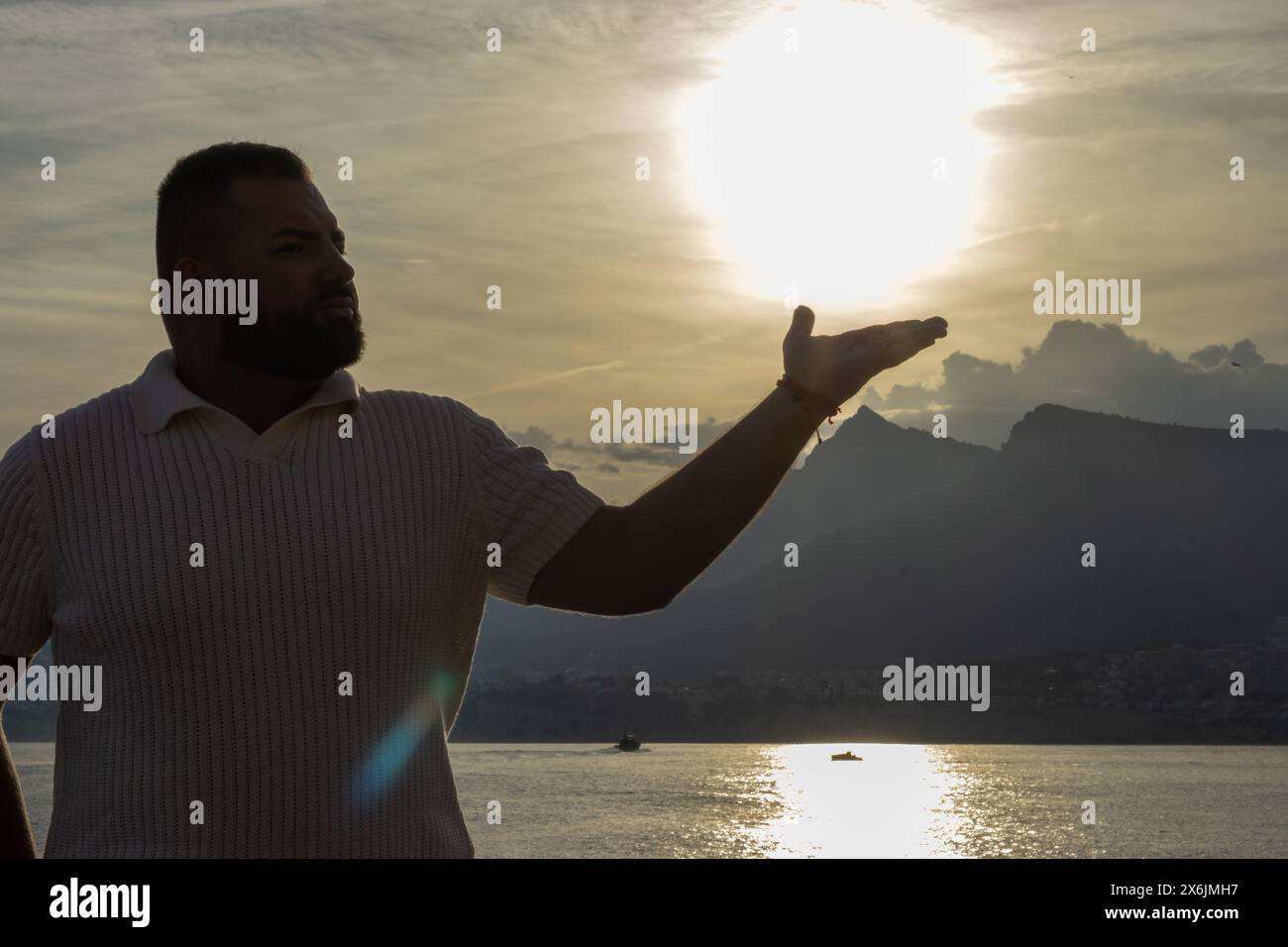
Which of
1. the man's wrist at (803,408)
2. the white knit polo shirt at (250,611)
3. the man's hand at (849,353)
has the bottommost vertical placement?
A: the white knit polo shirt at (250,611)

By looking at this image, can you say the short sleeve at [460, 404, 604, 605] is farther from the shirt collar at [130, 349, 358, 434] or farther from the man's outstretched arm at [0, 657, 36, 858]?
the man's outstretched arm at [0, 657, 36, 858]

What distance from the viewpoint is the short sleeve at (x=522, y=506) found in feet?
7.52

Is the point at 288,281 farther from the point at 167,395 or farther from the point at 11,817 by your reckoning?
the point at 11,817

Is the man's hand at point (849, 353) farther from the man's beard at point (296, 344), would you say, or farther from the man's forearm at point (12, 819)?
the man's forearm at point (12, 819)

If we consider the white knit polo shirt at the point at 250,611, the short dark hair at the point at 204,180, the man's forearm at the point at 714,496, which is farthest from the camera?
the short dark hair at the point at 204,180

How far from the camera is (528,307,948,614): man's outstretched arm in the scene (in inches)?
87.6

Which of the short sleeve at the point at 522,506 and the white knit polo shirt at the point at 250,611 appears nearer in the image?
the white knit polo shirt at the point at 250,611

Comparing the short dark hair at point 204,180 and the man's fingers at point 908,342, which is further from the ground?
the short dark hair at point 204,180

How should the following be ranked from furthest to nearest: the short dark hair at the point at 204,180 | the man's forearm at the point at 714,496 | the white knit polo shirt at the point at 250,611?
the short dark hair at the point at 204,180
the man's forearm at the point at 714,496
the white knit polo shirt at the point at 250,611

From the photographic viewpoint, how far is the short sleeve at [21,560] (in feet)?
7.21

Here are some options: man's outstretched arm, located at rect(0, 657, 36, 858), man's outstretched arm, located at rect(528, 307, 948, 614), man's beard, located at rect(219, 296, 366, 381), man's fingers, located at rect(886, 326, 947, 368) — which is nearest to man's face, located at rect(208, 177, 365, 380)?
man's beard, located at rect(219, 296, 366, 381)

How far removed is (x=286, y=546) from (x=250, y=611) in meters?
0.11

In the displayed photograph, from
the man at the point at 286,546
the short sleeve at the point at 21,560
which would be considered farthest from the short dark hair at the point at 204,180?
the short sleeve at the point at 21,560
